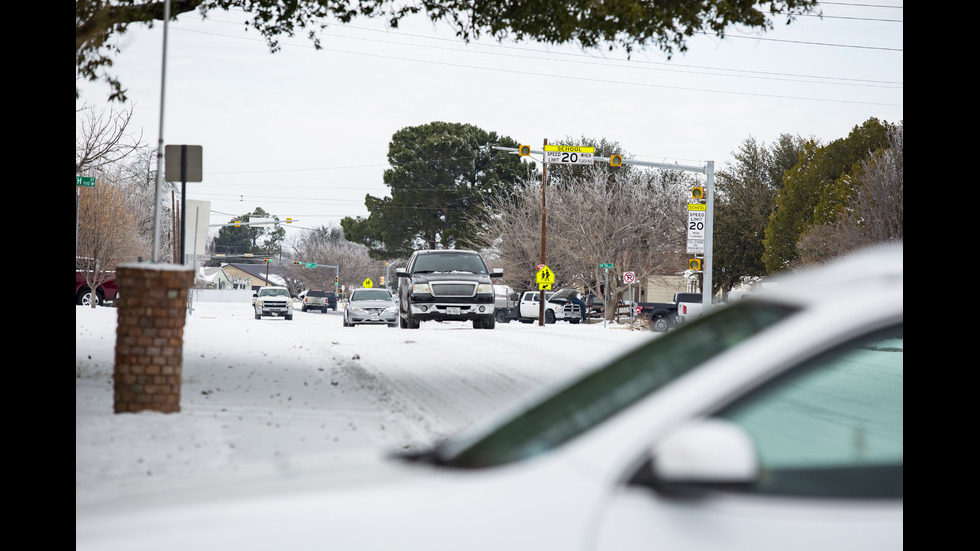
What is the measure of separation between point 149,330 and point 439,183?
177 feet

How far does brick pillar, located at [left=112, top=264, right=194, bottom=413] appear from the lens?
25.3 ft

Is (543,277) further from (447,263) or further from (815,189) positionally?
(815,189)

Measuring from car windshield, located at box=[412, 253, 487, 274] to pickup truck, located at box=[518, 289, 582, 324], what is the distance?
1690 centimetres

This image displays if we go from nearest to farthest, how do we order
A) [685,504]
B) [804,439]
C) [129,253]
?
[685,504], [804,439], [129,253]

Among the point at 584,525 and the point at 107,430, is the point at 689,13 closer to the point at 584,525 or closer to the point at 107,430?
the point at 107,430

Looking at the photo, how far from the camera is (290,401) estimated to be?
980 centimetres

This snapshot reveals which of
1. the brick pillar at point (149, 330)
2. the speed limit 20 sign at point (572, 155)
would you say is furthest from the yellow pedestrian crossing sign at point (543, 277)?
the brick pillar at point (149, 330)

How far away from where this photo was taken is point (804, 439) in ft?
7.14

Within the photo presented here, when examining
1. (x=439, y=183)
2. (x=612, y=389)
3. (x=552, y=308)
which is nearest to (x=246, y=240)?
(x=439, y=183)
